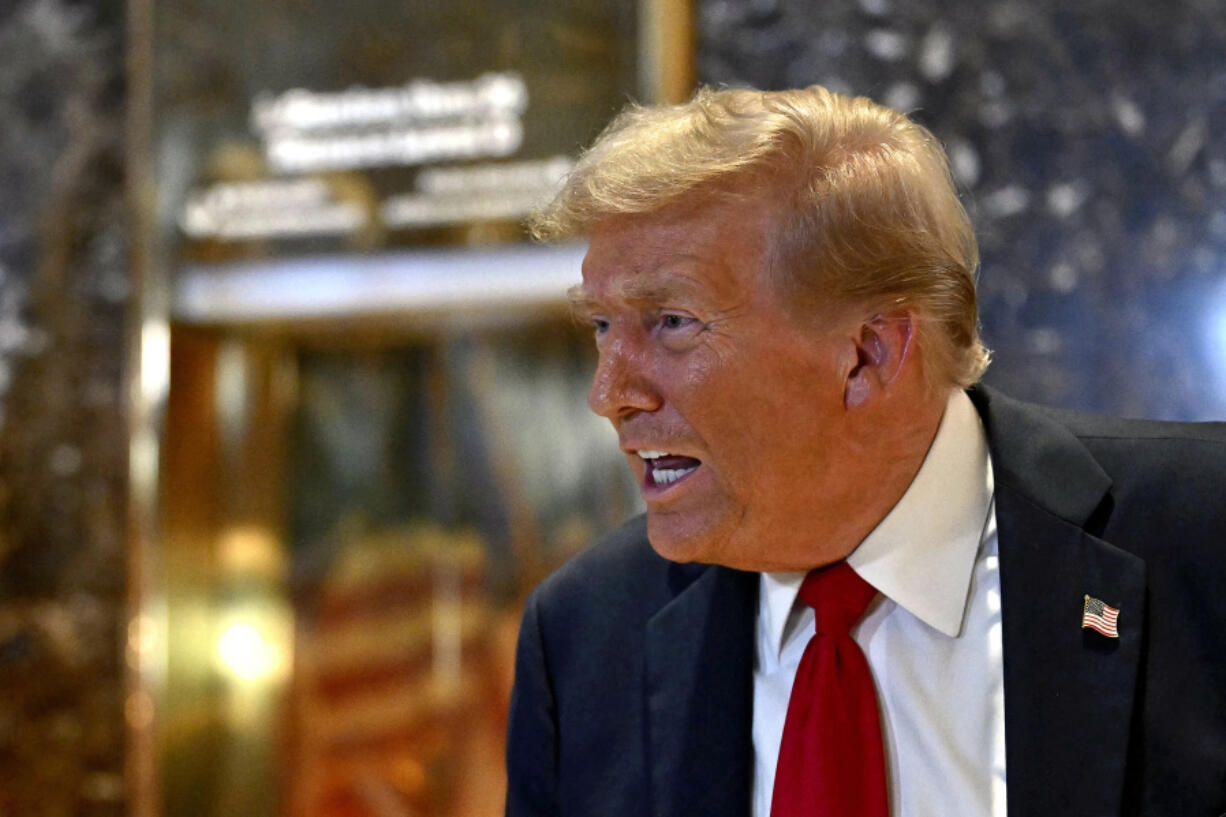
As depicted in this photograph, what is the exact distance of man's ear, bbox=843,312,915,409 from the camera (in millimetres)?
1699

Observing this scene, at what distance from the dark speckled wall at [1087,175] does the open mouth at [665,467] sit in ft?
6.15

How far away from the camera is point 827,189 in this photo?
5.49 ft

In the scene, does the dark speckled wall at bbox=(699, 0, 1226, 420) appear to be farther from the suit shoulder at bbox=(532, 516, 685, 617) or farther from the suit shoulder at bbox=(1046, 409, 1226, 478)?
the suit shoulder at bbox=(532, 516, 685, 617)

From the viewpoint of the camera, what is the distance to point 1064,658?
5.18 ft

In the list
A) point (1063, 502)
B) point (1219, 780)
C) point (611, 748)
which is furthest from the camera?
point (611, 748)

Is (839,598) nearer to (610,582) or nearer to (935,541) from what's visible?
(935,541)

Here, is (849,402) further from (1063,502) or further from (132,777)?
(132,777)

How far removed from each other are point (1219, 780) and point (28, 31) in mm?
4345

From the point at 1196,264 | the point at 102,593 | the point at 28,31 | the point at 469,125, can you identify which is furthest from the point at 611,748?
the point at 28,31

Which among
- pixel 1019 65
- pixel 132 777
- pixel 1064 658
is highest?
pixel 1019 65

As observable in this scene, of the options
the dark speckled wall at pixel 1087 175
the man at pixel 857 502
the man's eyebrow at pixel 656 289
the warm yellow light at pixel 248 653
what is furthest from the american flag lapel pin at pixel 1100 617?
the warm yellow light at pixel 248 653

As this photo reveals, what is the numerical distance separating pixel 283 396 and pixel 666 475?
2.89 metres

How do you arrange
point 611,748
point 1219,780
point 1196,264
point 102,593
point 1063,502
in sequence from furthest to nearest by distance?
1. point 102,593
2. point 1196,264
3. point 611,748
4. point 1063,502
5. point 1219,780

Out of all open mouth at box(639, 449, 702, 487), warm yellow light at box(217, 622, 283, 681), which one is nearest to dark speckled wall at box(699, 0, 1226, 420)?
open mouth at box(639, 449, 702, 487)
